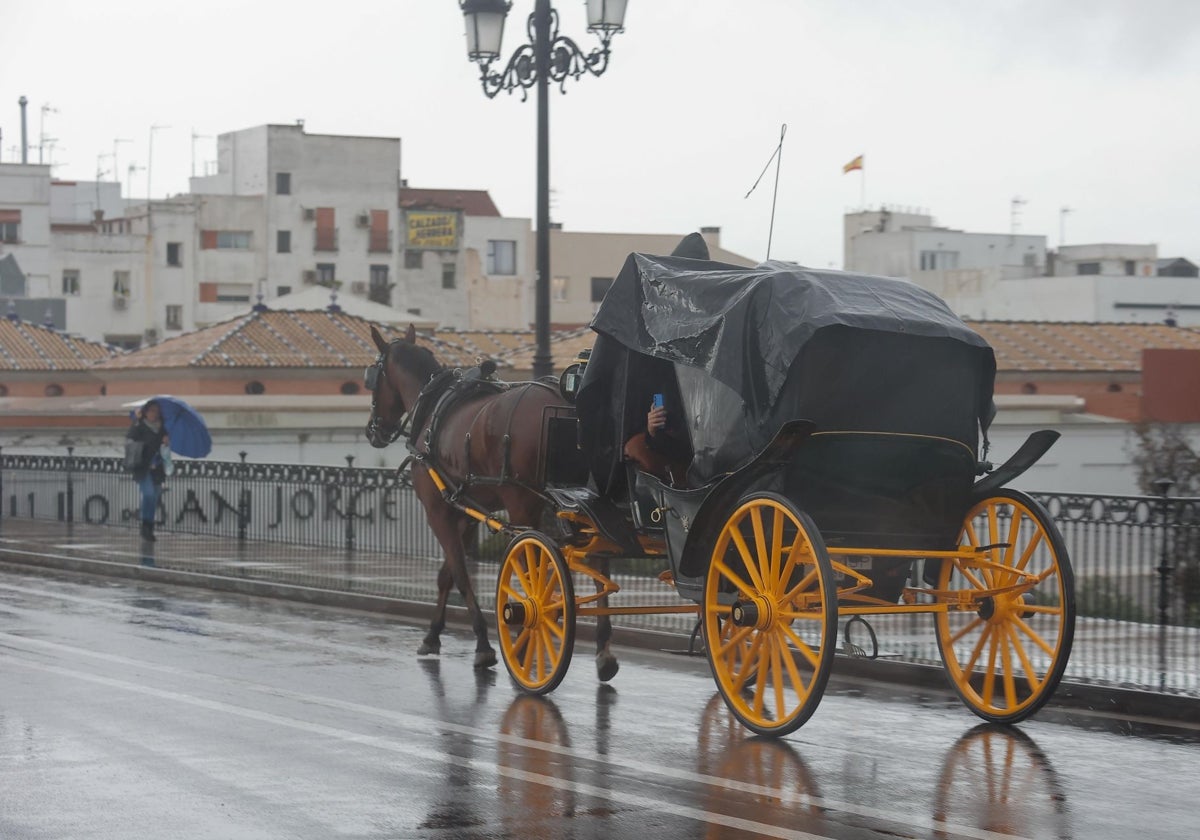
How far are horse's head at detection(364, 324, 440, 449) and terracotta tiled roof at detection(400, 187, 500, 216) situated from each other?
86.6 meters

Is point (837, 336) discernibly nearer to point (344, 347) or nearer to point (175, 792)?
point (175, 792)

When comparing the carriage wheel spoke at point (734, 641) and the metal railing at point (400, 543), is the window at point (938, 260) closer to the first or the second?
the metal railing at point (400, 543)

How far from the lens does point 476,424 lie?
12.7m

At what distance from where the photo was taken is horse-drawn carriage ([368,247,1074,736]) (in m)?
9.27

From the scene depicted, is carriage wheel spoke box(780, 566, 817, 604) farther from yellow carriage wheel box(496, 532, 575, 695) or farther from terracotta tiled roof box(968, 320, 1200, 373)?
terracotta tiled roof box(968, 320, 1200, 373)

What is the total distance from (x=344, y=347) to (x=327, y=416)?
377cm

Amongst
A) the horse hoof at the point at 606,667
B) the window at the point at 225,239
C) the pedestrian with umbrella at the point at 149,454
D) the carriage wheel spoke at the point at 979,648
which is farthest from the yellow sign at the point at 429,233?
the carriage wheel spoke at the point at 979,648

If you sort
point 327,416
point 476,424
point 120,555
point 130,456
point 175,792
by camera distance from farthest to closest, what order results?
point 327,416 < point 130,456 < point 120,555 < point 476,424 < point 175,792

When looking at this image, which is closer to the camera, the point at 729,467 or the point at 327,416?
the point at 729,467

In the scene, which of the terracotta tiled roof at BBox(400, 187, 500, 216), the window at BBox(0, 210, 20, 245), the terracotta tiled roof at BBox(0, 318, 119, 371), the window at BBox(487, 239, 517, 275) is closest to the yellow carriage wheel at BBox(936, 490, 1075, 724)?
the terracotta tiled roof at BBox(0, 318, 119, 371)

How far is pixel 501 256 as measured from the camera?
100 metres

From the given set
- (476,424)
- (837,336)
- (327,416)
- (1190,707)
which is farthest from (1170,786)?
(327,416)

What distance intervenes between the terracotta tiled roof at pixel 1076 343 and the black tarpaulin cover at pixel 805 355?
1551 inches

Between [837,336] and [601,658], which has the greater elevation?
[837,336]
